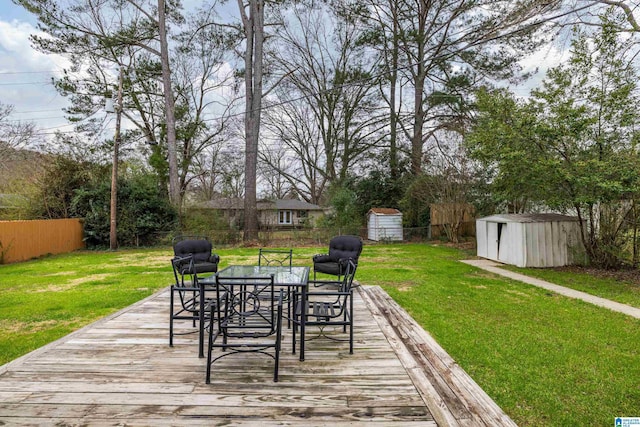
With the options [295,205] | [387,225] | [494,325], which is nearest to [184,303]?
[494,325]

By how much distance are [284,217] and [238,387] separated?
21.7 m

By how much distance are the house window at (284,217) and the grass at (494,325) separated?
1620 cm

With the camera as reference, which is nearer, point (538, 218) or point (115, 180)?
point (538, 218)

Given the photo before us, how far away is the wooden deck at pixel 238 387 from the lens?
5.79ft

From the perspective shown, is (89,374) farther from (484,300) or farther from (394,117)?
(394,117)

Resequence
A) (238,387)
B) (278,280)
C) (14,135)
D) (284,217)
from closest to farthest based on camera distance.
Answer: (238,387)
(278,280)
(14,135)
(284,217)

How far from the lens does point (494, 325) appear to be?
11.9ft

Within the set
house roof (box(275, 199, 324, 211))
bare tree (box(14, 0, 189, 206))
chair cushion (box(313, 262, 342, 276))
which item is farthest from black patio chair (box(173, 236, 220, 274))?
house roof (box(275, 199, 324, 211))

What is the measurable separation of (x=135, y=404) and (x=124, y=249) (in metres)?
11.4

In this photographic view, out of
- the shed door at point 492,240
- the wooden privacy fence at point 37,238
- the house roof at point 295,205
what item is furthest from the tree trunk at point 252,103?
the house roof at point 295,205

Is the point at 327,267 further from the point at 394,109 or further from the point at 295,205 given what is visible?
the point at 295,205

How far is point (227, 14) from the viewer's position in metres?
13.9

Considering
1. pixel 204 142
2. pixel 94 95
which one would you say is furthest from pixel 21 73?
pixel 204 142

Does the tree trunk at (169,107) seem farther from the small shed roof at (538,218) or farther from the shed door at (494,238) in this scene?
the small shed roof at (538,218)
